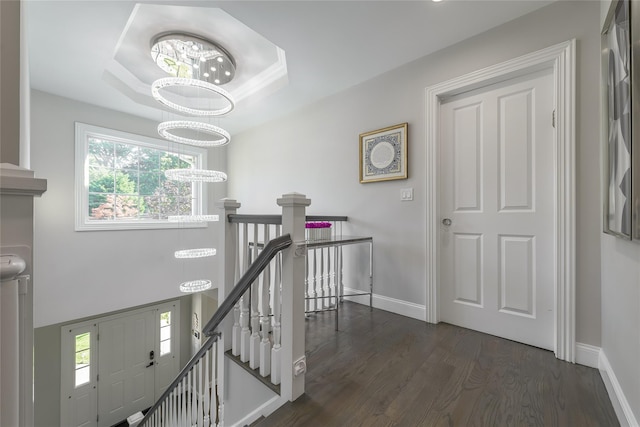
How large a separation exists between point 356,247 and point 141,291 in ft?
11.1

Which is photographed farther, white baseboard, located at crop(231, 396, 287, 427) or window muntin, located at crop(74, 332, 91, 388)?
window muntin, located at crop(74, 332, 91, 388)

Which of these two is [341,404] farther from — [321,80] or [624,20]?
[321,80]

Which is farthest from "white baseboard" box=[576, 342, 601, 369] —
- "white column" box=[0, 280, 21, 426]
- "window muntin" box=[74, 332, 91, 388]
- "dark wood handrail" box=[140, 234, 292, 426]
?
"window muntin" box=[74, 332, 91, 388]

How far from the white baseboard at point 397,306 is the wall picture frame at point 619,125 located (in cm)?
134

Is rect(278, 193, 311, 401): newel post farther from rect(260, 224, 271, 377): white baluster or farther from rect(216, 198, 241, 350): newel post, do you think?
rect(216, 198, 241, 350): newel post

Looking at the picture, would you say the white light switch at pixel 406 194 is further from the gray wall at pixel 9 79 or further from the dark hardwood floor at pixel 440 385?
the gray wall at pixel 9 79

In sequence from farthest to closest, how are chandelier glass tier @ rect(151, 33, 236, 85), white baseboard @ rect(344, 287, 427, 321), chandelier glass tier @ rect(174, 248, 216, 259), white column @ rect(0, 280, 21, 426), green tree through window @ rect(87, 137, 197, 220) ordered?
green tree through window @ rect(87, 137, 197, 220) < chandelier glass tier @ rect(174, 248, 216, 259) < chandelier glass tier @ rect(151, 33, 236, 85) < white baseboard @ rect(344, 287, 427, 321) < white column @ rect(0, 280, 21, 426)

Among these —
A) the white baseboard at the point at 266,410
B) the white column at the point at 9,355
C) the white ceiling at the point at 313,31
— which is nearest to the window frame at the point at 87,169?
the white ceiling at the point at 313,31

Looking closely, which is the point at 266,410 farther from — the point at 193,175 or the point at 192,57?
the point at 192,57

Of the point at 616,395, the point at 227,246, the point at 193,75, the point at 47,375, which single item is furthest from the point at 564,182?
the point at 47,375

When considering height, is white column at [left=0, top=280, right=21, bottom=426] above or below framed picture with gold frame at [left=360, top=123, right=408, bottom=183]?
below

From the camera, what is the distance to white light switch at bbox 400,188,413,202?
7.63ft

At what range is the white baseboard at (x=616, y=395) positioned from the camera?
1.02 m

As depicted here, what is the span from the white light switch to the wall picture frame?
1.20 m
